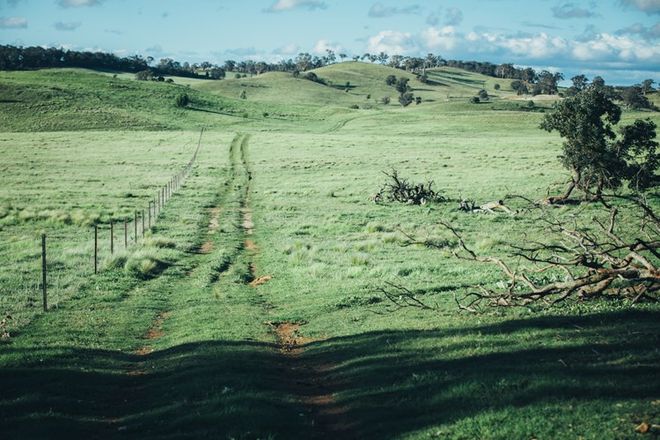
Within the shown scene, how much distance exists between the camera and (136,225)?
2855 centimetres

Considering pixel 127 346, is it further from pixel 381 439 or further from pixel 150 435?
pixel 381 439

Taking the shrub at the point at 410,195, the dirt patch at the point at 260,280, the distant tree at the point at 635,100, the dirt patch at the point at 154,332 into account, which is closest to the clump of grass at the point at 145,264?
the dirt patch at the point at 260,280

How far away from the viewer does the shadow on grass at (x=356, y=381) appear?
8.44 metres

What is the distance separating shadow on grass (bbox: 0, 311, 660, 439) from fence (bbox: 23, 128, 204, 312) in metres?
5.51

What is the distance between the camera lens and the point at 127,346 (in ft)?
44.8

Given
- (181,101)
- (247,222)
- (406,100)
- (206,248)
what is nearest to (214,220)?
(247,222)

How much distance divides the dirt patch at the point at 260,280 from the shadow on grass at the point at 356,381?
7.64 metres

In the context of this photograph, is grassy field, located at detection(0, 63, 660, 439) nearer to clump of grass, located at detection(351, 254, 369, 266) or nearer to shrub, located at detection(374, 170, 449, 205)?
clump of grass, located at detection(351, 254, 369, 266)

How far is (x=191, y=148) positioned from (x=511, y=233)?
189ft

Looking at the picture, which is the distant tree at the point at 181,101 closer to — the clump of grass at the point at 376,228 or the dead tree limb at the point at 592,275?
the clump of grass at the point at 376,228

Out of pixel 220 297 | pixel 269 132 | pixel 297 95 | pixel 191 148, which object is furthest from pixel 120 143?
pixel 297 95

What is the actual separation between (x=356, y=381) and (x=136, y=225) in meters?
20.2

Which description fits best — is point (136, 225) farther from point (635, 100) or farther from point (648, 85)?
point (648, 85)

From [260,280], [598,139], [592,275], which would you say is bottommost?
[260,280]
